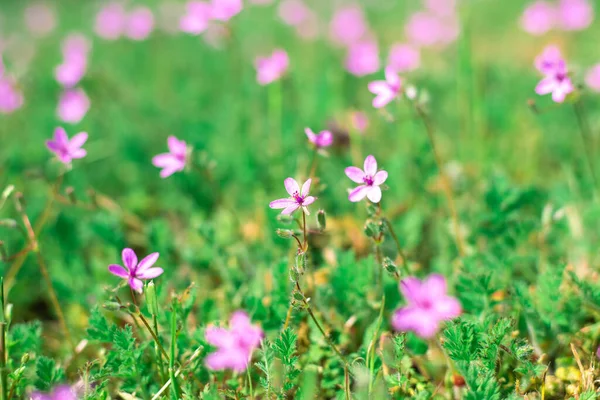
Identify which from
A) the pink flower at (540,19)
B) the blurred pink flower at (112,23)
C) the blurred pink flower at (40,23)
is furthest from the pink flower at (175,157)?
the blurred pink flower at (40,23)

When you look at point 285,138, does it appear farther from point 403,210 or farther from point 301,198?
point 301,198

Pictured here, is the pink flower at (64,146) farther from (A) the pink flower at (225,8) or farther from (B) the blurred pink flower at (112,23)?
(B) the blurred pink flower at (112,23)

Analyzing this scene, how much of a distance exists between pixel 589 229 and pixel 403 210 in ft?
2.81

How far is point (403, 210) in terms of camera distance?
9.32ft

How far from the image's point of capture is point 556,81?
6.81 ft

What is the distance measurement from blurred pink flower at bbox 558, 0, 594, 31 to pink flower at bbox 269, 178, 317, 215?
3614 mm

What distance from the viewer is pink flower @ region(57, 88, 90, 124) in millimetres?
3654

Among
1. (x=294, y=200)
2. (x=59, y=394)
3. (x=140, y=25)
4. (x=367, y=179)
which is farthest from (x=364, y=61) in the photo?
(x=140, y=25)

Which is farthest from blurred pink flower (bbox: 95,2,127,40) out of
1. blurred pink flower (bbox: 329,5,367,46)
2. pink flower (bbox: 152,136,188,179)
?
pink flower (bbox: 152,136,188,179)

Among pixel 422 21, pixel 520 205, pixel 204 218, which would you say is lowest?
pixel 204 218

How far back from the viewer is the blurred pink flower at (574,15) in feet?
14.2

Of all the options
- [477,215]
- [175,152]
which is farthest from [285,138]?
[477,215]

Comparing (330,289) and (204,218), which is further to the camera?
(204,218)

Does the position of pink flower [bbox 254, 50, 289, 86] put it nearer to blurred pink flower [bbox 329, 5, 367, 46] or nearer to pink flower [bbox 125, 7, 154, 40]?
blurred pink flower [bbox 329, 5, 367, 46]
